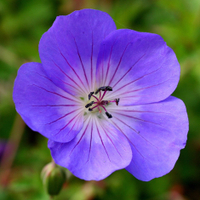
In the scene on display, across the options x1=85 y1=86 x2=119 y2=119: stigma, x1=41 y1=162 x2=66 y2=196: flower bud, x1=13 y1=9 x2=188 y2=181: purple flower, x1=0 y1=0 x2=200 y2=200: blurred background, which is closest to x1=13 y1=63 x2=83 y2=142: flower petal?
x1=13 y1=9 x2=188 y2=181: purple flower

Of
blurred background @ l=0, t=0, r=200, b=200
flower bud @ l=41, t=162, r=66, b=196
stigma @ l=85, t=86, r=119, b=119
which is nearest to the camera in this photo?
stigma @ l=85, t=86, r=119, b=119

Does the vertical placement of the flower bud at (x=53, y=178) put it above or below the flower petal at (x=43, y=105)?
below

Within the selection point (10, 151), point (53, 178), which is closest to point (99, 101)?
point (53, 178)

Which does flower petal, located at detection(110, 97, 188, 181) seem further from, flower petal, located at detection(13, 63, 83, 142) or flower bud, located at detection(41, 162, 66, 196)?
flower bud, located at detection(41, 162, 66, 196)

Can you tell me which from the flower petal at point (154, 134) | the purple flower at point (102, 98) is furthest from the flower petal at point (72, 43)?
the flower petal at point (154, 134)

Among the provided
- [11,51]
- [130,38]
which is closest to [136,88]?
[130,38]

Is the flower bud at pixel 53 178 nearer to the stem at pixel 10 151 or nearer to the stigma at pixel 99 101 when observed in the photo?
the stigma at pixel 99 101

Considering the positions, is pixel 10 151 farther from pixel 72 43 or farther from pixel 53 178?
pixel 72 43
